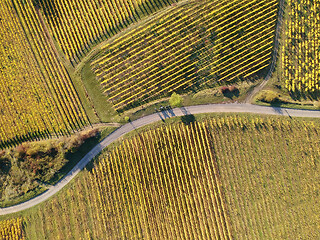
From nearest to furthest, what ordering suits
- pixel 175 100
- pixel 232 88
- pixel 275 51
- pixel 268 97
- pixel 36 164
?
pixel 175 100 → pixel 268 97 → pixel 232 88 → pixel 275 51 → pixel 36 164

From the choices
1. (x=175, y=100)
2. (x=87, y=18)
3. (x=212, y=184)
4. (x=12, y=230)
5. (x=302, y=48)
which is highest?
(x=87, y=18)

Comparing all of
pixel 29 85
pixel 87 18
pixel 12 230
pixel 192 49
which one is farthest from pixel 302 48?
pixel 12 230

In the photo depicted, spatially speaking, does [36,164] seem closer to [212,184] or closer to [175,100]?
[175,100]

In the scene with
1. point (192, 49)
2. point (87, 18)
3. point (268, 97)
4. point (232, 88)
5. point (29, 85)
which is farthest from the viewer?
point (29, 85)

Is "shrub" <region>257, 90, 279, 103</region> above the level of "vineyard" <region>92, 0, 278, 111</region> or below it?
below

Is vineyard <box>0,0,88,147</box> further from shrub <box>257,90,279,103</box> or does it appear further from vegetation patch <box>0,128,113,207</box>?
shrub <box>257,90,279,103</box>

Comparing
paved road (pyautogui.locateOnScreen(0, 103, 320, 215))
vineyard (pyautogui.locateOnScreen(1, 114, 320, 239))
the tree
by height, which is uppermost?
the tree

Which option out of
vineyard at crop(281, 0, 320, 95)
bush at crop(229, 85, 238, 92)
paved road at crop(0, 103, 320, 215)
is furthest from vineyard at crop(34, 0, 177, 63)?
vineyard at crop(281, 0, 320, 95)
